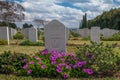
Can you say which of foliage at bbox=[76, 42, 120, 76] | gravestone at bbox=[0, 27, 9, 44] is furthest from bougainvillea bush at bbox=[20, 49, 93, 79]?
gravestone at bbox=[0, 27, 9, 44]

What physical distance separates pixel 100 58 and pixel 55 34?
2.76m

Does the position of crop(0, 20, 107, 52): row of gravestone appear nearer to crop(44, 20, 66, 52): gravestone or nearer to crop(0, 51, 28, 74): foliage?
crop(44, 20, 66, 52): gravestone

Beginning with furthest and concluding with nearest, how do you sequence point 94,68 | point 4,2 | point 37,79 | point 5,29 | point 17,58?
1. point 4,2
2. point 5,29
3. point 17,58
4. point 94,68
5. point 37,79

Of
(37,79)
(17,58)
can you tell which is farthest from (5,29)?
(37,79)

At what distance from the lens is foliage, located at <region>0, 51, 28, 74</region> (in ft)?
25.5

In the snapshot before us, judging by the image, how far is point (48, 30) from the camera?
32.4ft

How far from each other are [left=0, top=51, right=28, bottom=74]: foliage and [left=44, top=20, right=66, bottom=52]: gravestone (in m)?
1.95

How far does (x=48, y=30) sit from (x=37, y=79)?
324cm

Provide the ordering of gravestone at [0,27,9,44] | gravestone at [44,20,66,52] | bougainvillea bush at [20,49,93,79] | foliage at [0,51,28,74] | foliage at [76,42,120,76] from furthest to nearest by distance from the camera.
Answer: gravestone at [0,27,9,44], gravestone at [44,20,66,52], foliage at [0,51,28,74], foliage at [76,42,120,76], bougainvillea bush at [20,49,93,79]

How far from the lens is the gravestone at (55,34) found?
983cm

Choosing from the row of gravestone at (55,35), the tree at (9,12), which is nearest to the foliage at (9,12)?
the tree at (9,12)

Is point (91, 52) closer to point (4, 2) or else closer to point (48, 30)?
point (48, 30)

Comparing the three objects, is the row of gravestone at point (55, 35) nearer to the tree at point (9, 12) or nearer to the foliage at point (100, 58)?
the foliage at point (100, 58)

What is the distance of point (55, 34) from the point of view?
983cm
